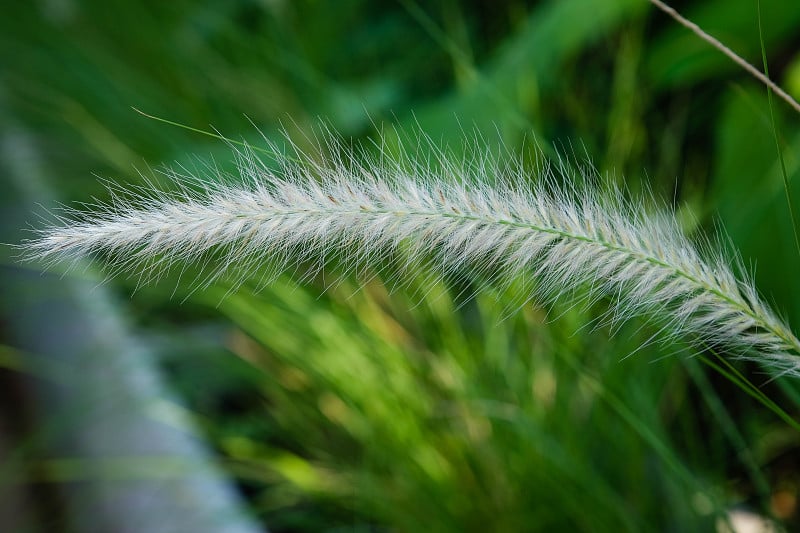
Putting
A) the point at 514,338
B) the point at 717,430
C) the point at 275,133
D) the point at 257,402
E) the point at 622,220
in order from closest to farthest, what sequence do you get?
the point at 622,220 → the point at 717,430 → the point at 514,338 → the point at 275,133 → the point at 257,402

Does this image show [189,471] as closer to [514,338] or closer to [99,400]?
[99,400]

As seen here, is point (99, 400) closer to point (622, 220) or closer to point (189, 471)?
point (189, 471)

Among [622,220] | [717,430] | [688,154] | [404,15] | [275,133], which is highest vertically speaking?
[404,15]

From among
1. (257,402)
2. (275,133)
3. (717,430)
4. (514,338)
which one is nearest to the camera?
(717,430)

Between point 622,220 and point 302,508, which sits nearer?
point 622,220

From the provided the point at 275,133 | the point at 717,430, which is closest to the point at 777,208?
the point at 717,430

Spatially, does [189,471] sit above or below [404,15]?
below
